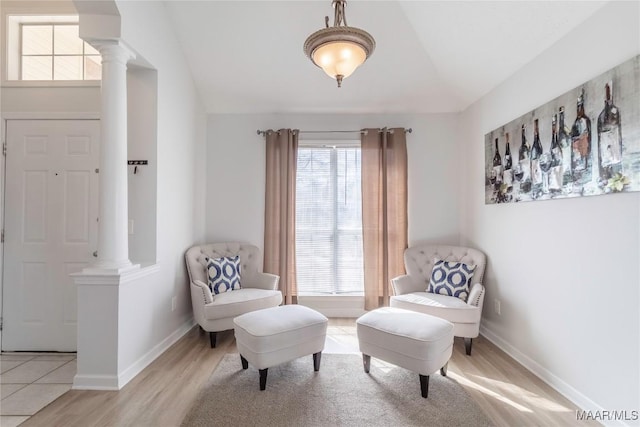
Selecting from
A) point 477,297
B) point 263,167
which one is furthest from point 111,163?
point 477,297

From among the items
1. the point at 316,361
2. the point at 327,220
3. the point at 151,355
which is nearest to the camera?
the point at 316,361

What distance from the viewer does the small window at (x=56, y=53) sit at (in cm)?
279

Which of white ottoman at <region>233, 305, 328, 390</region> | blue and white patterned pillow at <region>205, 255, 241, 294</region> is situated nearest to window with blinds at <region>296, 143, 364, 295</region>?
blue and white patterned pillow at <region>205, 255, 241, 294</region>

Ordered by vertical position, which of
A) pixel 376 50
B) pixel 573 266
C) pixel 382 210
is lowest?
pixel 573 266

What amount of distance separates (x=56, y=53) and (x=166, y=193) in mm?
1677

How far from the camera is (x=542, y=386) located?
218cm

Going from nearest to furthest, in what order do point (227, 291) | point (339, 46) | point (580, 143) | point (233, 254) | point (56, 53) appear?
point (339, 46), point (580, 143), point (56, 53), point (227, 291), point (233, 254)

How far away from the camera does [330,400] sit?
6.60ft

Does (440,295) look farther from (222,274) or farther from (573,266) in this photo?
(222,274)

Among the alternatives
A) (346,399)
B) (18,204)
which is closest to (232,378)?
(346,399)

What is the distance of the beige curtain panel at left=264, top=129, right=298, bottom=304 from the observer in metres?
3.59

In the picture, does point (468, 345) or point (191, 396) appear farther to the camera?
point (468, 345)

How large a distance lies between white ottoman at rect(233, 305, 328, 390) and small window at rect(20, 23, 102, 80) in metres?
2.72
